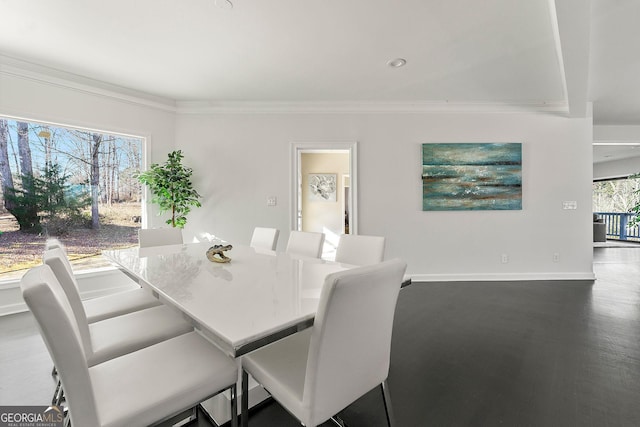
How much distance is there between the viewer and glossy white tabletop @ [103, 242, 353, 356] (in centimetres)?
85

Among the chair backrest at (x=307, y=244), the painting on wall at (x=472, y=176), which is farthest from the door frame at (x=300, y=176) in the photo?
the chair backrest at (x=307, y=244)

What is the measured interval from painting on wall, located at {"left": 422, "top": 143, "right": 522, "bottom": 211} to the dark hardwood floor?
1310mm

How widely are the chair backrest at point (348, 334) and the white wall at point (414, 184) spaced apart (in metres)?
2.89

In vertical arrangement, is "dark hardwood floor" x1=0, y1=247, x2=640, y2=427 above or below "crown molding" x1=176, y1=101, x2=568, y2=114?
below

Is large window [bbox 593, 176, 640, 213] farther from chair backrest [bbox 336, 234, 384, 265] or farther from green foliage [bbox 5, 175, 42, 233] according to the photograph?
green foliage [bbox 5, 175, 42, 233]

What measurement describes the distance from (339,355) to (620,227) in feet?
39.1

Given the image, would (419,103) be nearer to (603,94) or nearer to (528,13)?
Answer: (528,13)

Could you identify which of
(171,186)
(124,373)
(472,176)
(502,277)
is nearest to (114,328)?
(124,373)

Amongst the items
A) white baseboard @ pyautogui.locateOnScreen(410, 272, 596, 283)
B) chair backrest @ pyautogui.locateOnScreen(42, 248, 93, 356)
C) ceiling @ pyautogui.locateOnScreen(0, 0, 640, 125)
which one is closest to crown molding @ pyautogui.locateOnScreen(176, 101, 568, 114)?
ceiling @ pyautogui.locateOnScreen(0, 0, 640, 125)

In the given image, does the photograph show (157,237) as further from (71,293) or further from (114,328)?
(71,293)

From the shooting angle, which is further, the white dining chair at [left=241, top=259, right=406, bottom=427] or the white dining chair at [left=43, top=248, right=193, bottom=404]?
the white dining chair at [left=43, top=248, right=193, bottom=404]

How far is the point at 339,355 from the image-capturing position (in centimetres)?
92

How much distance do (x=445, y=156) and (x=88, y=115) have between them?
182 inches

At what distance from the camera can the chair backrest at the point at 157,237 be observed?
2640 millimetres
